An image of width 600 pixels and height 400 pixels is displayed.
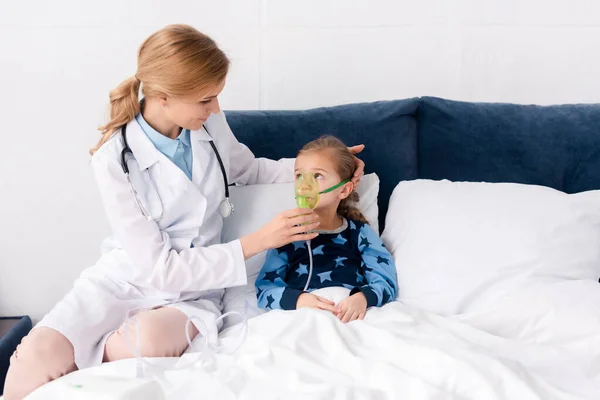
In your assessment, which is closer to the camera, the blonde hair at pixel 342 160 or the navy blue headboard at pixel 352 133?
the blonde hair at pixel 342 160

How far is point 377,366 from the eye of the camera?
1.42m

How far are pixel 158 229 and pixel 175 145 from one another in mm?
270

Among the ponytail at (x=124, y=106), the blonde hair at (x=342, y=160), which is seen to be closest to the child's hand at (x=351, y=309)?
the blonde hair at (x=342, y=160)

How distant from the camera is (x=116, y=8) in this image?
7.68 feet

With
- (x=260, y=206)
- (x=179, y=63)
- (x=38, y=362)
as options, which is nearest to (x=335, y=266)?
(x=260, y=206)

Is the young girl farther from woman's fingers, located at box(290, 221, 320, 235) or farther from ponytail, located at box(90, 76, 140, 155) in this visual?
ponytail, located at box(90, 76, 140, 155)

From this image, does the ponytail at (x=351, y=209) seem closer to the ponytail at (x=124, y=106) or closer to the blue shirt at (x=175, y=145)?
the blue shirt at (x=175, y=145)

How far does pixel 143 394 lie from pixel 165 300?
573mm

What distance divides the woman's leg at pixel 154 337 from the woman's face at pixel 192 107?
547 millimetres

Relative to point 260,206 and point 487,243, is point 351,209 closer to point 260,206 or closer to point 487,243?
point 260,206

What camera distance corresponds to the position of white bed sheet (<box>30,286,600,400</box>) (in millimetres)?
1332

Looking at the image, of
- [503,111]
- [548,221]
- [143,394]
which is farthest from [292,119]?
[143,394]

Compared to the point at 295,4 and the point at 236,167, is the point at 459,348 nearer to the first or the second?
the point at 236,167

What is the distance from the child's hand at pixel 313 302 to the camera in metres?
1.76
